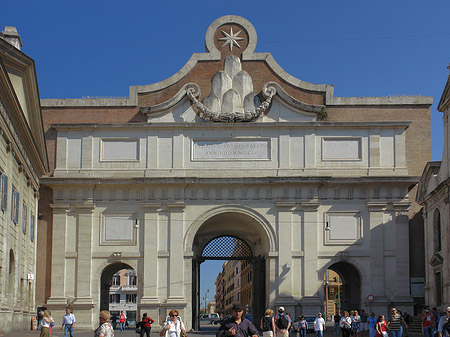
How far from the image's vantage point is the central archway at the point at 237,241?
45.5 meters

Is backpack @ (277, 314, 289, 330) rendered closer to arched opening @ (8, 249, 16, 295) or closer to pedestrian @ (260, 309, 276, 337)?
pedestrian @ (260, 309, 276, 337)

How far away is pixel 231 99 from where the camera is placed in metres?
45.8

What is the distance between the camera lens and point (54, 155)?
152ft

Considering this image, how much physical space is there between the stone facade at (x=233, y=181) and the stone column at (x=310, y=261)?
0.22 ft

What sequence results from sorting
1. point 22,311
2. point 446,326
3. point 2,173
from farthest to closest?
point 22,311 < point 2,173 < point 446,326

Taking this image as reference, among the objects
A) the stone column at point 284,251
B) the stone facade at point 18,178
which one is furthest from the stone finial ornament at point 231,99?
the stone facade at point 18,178

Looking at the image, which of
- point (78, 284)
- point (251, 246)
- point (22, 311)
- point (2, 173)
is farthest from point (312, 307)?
point (2, 173)

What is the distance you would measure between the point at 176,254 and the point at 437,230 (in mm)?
14208

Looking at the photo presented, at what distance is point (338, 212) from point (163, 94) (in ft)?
39.9

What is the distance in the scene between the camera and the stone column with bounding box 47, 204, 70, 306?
44531 millimetres

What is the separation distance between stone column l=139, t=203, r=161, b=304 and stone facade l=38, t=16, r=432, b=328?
0.20 ft

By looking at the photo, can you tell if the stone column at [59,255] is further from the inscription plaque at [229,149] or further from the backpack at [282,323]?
the backpack at [282,323]

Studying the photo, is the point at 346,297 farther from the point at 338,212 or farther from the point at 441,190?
the point at 441,190

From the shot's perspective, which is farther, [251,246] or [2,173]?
[251,246]
